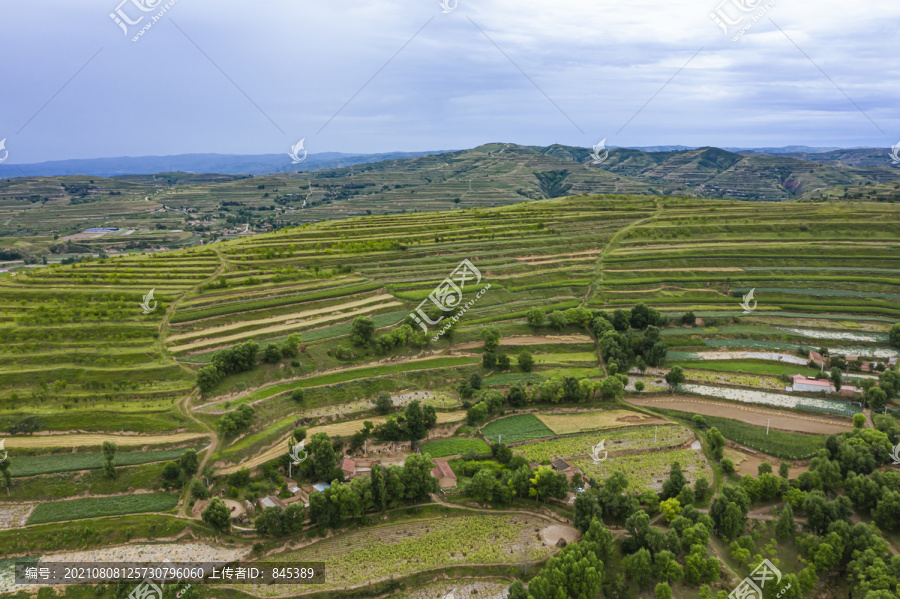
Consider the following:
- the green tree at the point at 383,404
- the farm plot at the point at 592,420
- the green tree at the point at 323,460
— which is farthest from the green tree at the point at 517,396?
the green tree at the point at 323,460

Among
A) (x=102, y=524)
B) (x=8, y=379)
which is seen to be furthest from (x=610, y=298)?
(x=8, y=379)

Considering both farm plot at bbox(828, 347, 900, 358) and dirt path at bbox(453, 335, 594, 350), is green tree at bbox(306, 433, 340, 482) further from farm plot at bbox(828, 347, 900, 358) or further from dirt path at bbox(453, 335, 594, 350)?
farm plot at bbox(828, 347, 900, 358)

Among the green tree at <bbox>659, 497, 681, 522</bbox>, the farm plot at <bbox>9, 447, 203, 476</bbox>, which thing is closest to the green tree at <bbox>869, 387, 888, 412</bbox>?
the green tree at <bbox>659, 497, 681, 522</bbox>

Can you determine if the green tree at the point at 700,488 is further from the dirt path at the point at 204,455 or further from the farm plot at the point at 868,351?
the dirt path at the point at 204,455

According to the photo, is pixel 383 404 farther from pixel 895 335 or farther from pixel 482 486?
pixel 895 335

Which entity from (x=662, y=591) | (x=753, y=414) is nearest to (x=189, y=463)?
(x=662, y=591)
